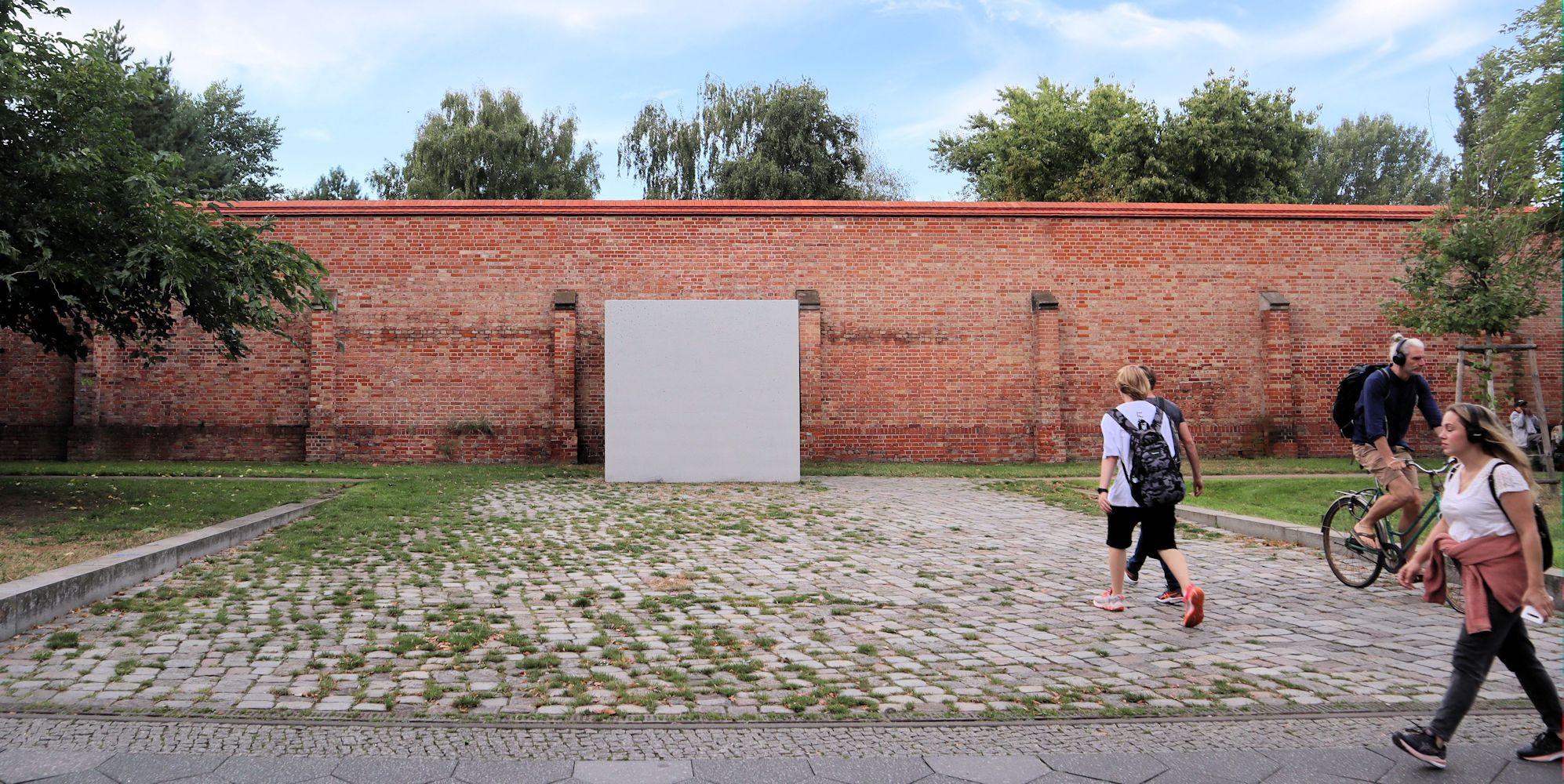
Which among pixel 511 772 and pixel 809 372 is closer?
pixel 511 772

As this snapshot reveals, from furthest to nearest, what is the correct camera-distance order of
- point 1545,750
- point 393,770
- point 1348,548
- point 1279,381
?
point 1279,381 → point 1348,548 → point 1545,750 → point 393,770

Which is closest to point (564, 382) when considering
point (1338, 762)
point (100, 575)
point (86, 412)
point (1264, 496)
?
point (86, 412)

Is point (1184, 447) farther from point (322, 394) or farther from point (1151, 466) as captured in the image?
point (322, 394)

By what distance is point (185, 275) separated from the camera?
9.09 meters

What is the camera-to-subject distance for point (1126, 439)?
20.0 ft

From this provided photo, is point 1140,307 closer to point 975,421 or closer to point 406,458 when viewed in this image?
point 975,421

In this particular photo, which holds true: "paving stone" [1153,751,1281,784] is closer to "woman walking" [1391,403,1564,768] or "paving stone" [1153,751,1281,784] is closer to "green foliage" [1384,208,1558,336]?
"woman walking" [1391,403,1564,768]

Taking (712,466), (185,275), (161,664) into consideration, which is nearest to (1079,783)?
(161,664)

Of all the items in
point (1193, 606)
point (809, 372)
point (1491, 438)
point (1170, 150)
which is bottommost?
point (1193, 606)

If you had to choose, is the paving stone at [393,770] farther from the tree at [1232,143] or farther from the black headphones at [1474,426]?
the tree at [1232,143]

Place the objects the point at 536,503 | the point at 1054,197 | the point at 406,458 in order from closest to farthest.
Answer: the point at 536,503, the point at 406,458, the point at 1054,197

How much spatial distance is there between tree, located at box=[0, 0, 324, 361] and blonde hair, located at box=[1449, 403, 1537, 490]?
9.31 meters

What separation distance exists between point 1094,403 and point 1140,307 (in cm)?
204

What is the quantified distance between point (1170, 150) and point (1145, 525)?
1125 inches
